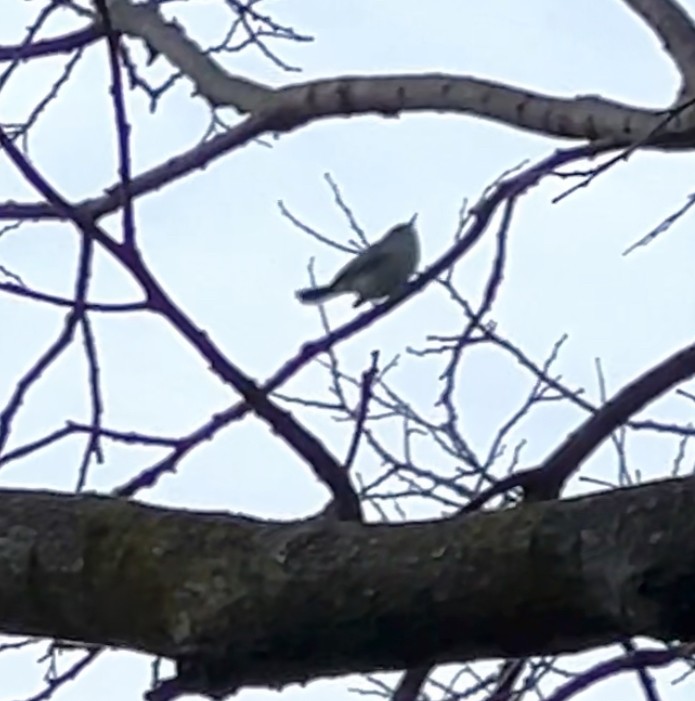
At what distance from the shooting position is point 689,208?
1964 mm

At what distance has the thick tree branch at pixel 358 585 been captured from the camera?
95 cm

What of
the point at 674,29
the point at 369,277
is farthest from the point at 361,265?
the point at 674,29

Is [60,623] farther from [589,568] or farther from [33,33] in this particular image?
[33,33]

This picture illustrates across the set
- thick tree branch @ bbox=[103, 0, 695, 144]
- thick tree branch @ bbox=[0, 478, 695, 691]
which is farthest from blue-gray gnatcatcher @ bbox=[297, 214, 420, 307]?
thick tree branch @ bbox=[0, 478, 695, 691]

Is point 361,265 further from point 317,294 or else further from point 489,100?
point 489,100

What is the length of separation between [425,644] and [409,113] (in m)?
1.35

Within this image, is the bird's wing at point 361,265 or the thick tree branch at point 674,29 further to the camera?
the bird's wing at point 361,265

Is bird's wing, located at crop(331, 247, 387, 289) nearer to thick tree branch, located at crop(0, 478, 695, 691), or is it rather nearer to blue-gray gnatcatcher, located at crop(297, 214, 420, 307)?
blue-gray gnatcatcher, located at crop(297, 214, 420, 307)

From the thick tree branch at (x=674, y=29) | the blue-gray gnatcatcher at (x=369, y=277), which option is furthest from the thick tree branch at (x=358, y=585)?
the blue-gray gnatcatcher at (x=369, y=277)

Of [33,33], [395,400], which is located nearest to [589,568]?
[33,33]

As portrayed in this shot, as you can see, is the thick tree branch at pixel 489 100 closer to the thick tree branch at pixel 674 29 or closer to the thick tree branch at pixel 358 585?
the thick tree branch at pixel 674 29

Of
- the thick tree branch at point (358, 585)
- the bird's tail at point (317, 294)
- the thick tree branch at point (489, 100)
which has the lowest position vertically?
the thick tree branch at point (358, 585)

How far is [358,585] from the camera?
1.00 m

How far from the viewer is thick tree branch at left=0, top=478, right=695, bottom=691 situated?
0.95 meters
